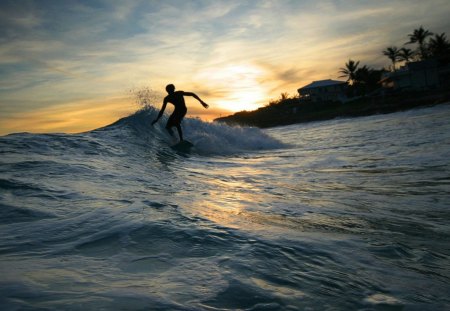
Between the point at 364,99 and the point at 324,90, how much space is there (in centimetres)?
2361

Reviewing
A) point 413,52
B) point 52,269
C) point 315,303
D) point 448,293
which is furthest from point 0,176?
point 413,52

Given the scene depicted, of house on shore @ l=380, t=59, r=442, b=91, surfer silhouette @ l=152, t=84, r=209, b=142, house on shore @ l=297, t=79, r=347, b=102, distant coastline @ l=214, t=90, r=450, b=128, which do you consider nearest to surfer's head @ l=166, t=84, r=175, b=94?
surfer silhouette @ l=152, t=84, r=209, b=142

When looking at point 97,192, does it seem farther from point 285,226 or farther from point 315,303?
point 315,303

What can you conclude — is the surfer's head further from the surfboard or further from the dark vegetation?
the dark vegetation

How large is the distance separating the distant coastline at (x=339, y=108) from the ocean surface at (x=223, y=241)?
113 feet

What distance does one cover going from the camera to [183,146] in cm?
1163

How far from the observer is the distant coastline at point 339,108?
1417 inches

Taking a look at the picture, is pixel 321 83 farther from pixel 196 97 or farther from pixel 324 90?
pixel 196 97

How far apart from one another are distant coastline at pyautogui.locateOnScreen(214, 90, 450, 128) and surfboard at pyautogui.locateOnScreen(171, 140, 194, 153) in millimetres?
29561

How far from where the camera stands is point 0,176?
4656 millimetres

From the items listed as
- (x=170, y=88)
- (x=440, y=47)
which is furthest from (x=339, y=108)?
(x=170, y=88)

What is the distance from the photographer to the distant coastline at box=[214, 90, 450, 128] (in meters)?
36.0

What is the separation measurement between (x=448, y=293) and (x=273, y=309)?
2.93 feet

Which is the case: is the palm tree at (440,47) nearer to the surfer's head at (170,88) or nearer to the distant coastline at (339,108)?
the distant coastline at (339,108)
